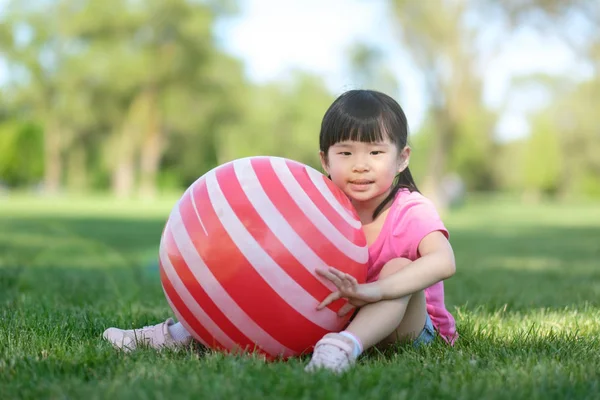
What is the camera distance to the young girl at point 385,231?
9.10ft

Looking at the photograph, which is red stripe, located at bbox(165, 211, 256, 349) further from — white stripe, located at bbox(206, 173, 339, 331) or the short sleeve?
the short sleeve

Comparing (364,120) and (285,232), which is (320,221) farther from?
(364,120)

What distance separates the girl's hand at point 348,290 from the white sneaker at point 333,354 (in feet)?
0.45

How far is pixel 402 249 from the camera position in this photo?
2.99 m

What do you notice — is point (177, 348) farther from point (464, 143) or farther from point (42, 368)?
point (464, 143)

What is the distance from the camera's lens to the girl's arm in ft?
9.00

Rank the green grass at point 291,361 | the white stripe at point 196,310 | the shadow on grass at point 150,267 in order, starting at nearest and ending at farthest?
the green grass at point 291,361, the white stripe at point 196,310, the shadow on grass at point 150,267

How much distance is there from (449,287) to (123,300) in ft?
8.74

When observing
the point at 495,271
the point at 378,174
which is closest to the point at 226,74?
the point at 495,271

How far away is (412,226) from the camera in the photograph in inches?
117

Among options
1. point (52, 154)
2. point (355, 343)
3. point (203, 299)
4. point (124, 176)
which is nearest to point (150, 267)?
point (203, 299)

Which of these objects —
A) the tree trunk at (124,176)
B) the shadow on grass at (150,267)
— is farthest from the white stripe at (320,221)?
the tree trunk at (124,176)

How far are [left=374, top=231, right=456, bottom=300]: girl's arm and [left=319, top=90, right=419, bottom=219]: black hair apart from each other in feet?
1.64

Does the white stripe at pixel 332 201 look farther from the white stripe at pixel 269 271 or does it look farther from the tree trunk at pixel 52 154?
the tree trunk at pixel 52 154
